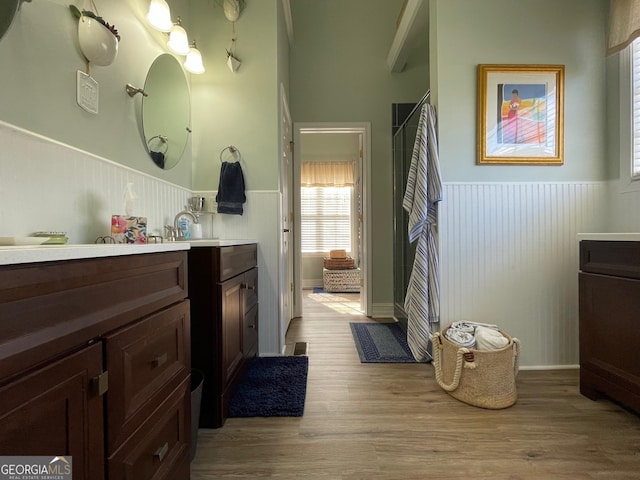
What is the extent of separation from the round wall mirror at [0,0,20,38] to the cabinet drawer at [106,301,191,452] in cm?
90

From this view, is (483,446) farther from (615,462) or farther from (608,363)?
(608,363)

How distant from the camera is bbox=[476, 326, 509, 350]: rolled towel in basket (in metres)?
1.57

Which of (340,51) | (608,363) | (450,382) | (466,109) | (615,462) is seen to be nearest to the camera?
(615,462)

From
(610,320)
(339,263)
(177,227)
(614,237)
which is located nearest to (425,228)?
(614,237)

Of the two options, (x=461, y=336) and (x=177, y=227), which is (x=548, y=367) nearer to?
(x=461, y=336)

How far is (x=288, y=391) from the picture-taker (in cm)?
164

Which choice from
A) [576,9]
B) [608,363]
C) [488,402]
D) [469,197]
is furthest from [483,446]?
[576,9]

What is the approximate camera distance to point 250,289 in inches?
73.9

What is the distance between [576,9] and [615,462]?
250 centimetres

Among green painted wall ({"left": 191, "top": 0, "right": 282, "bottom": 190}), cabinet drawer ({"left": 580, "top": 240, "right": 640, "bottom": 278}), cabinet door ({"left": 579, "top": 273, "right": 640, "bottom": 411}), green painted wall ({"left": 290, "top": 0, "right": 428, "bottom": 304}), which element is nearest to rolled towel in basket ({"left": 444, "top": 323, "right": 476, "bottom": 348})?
cabinet door ({"left": 579, "top": 273, "right": 640, "bottom": 411})

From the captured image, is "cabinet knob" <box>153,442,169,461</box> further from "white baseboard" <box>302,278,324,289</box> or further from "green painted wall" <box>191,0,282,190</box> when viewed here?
"white baseboard" <box>302,278,324,289</box>

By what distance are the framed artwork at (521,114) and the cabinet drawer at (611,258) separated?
657 mm

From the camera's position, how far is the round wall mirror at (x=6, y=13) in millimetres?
823

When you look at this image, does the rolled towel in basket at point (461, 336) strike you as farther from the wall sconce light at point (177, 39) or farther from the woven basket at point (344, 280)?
the woven basket at point (344, 280)
